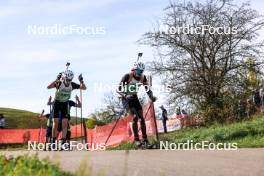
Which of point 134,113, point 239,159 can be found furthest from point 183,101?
point 239,159

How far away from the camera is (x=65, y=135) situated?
564 inches

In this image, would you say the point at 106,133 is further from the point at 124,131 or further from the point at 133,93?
the point at 133,93

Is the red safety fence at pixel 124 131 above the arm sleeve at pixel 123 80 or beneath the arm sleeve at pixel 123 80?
beneath

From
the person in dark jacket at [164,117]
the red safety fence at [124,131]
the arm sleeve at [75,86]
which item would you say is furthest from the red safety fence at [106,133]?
the arm sleeve at [75,86]

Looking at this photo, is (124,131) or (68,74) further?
(124,131)

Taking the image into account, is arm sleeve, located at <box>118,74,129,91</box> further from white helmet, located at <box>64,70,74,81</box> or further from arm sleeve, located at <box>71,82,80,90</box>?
arm sleeve, located at <box>71,82,80,90</box>

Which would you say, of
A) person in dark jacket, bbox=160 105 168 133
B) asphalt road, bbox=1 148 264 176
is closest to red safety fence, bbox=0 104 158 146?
person in dark jacket, bbox=160 105 168 133

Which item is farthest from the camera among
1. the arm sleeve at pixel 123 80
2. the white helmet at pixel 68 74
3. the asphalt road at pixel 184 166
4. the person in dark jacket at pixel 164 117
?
the person in dark jacket at pixel 164 117

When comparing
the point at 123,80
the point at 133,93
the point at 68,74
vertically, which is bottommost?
the point at 133,93

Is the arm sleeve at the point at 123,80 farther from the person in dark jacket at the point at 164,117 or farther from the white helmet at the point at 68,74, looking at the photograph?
the person in dark jacket at the point at 164,117

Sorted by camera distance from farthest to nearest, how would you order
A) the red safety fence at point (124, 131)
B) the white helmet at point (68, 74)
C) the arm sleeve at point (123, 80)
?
the red safety fence at point (124, 131) < the white helmet at point (68, 74) < the arm sleeve at point (123, 80)

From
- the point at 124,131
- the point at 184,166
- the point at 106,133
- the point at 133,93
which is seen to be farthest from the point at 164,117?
the point at 184,166

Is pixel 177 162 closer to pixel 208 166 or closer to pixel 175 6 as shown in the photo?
pixel 208 166

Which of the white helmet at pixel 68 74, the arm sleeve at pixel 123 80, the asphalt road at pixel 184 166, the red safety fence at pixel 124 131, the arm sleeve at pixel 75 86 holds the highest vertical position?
the white helmet at pixel 68 74
